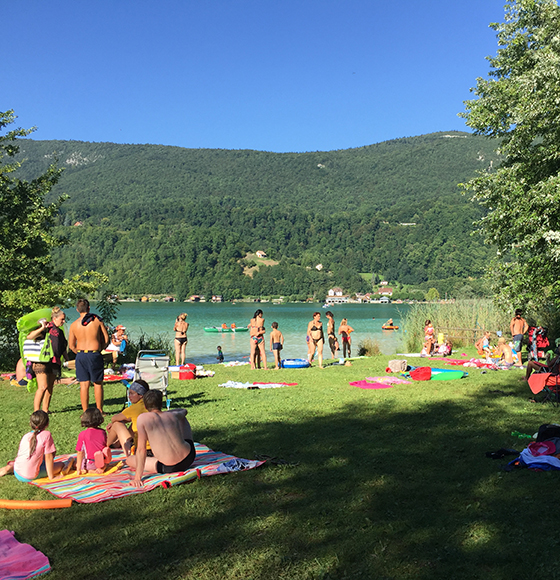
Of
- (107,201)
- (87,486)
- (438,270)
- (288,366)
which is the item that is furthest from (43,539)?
(107,201)

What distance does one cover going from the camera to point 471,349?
20.0 meters

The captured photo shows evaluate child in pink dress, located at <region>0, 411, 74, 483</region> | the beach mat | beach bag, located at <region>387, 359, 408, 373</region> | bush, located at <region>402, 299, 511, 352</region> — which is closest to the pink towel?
the beach mat

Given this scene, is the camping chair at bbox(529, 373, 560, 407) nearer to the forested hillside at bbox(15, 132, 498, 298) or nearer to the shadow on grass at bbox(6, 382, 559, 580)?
the shadow on grass at bbox(6, 382, 559, 580)

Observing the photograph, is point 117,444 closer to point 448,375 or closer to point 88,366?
point 88,366

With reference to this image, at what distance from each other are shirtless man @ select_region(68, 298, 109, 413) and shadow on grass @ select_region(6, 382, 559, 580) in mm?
2729

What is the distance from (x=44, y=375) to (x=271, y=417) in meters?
3.25

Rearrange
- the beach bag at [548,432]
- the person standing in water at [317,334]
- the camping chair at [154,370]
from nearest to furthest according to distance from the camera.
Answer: the beach bag at [548,432] < the camping chair at [154,370] < the person standing in water at [317,334]

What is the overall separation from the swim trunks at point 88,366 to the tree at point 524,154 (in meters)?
9.51

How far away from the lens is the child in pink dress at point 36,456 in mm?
5203

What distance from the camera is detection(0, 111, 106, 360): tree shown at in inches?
543

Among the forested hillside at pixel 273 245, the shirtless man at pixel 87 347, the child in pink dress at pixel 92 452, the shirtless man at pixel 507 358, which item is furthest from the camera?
the forested hillside at pixel 273 245

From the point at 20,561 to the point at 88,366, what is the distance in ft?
15.0

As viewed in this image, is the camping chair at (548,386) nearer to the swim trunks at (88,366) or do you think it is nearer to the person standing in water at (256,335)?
the swim trunks at (88,366)

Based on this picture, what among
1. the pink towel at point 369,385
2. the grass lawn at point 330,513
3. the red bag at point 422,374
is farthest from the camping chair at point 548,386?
the red bag at point 422,374
